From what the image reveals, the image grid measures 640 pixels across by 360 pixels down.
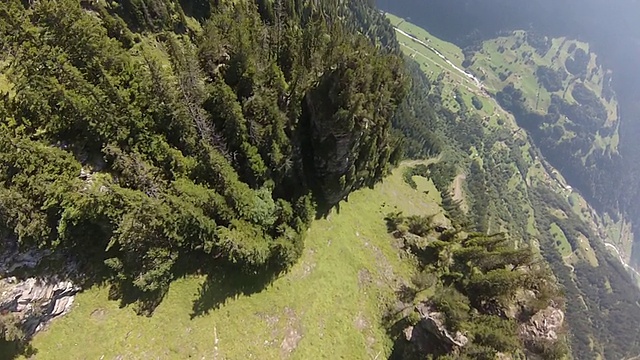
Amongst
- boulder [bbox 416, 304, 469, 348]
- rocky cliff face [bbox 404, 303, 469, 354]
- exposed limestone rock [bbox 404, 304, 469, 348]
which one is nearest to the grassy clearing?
rocky cliff face [bbox 404, 303, 469, 354]

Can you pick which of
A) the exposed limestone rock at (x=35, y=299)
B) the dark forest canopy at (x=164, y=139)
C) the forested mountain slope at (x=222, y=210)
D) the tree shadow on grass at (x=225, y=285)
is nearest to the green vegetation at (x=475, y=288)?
the forested mountain slope at (x=222, y=210)

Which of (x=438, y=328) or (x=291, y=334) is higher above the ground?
(x=438, y=328)

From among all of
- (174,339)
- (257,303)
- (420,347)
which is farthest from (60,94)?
(420,347)

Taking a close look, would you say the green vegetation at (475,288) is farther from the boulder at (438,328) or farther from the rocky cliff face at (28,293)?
the rocky cliff face at (28,293)

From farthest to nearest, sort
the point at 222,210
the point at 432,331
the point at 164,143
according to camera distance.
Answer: the point at 432,331 < the point at 222,210 < the point at 164,143

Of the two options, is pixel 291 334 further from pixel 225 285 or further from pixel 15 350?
pixel 15 350

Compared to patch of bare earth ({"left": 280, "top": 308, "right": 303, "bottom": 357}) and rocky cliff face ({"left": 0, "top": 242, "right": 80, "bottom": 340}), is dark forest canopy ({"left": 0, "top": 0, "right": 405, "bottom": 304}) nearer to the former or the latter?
rocky cliff face ({"left": 0, "top": 242, "right": 80, "bottom": 340})

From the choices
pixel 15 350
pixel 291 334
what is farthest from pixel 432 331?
pixel 15 350
